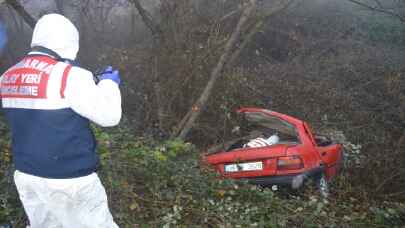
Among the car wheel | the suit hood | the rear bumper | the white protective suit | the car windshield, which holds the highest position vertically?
the suit hood

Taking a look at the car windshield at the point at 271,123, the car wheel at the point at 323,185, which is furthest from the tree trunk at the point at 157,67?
the car wheel at the point at 323,185

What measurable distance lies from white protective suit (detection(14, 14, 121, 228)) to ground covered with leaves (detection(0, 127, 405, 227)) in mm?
1184

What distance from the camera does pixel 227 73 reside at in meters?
8.00

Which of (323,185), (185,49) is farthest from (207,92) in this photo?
(323,185)

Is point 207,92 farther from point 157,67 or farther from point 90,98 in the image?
point 90,98

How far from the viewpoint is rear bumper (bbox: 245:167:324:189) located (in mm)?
5910

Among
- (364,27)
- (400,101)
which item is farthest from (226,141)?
(364,27)

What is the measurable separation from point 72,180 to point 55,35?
105 cm

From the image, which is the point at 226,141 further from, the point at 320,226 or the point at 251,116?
the point at 320,226

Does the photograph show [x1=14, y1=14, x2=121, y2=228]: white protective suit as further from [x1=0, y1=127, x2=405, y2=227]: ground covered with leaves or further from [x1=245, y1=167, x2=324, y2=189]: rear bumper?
[x1=245, y1=167, x2=324, y2=189]: rear bumper

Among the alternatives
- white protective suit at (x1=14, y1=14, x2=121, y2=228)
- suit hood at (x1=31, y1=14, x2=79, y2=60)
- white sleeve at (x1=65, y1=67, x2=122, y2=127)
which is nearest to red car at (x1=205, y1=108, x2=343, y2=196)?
white protective suit at (x1=14, y1=14, x2=121, y2=228)

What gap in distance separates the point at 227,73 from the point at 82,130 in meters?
4.87

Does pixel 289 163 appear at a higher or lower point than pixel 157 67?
lower

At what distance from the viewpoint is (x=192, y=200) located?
524 centimetres
